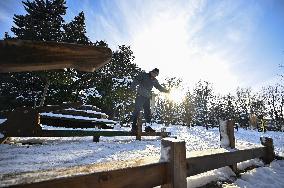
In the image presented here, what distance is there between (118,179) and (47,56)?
0.98m

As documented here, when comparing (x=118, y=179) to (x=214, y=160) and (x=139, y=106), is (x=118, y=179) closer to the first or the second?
(x=214, y=160)

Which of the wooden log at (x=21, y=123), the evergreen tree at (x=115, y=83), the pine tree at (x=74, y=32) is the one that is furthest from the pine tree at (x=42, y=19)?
the wooden log at (x=21, y=123)

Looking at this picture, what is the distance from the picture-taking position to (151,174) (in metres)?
2.07

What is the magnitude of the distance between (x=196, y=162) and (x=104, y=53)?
162 centimetres

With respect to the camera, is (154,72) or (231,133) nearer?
(231,133)

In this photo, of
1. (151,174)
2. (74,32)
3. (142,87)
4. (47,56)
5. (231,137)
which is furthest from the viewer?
(74,32)

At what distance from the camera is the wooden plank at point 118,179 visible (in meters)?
1.48

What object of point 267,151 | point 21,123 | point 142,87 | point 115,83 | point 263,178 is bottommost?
point 263,178

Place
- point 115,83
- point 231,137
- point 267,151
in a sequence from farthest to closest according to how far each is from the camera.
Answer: point 115,83 → point 267,151 → point 231,137

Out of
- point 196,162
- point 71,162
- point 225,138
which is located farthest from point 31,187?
point 225,138

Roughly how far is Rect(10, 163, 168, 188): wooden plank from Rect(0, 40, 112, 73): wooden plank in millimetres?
671

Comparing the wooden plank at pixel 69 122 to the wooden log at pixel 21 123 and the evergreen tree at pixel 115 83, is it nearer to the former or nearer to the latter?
the wooden log at pixel 21 123

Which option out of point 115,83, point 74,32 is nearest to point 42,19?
point 74,32

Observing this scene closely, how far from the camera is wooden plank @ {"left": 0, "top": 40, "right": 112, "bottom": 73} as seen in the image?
4.40 ft
